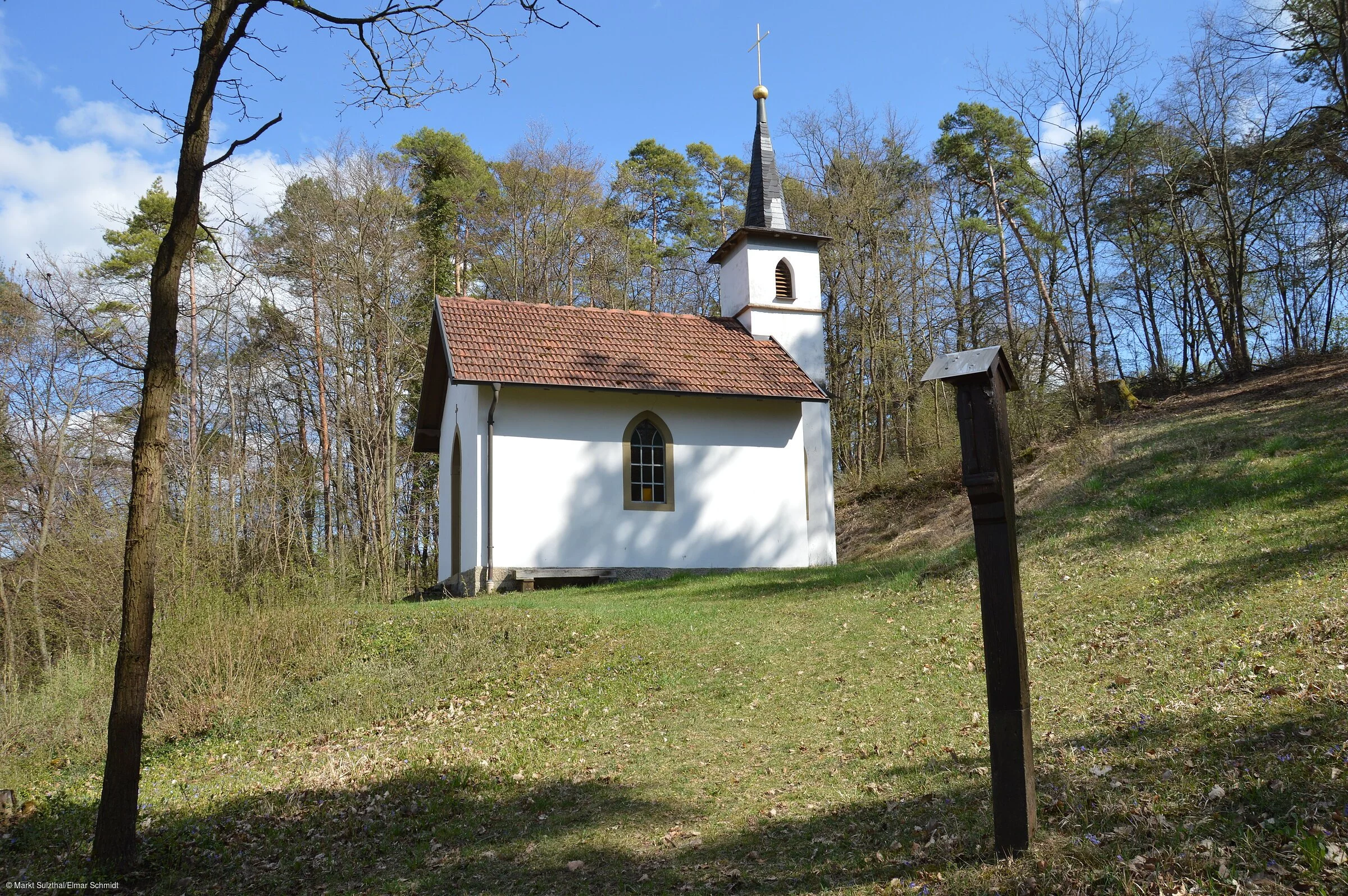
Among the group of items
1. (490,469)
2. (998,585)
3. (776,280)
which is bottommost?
(998,585)

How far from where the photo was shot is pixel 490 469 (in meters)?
17.9

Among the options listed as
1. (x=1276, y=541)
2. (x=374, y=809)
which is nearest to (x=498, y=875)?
(x=374, y=809)

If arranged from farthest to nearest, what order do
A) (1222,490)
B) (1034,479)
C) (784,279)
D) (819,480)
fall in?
(784,279) → (819,480) → (1034,479) → (1222,490)

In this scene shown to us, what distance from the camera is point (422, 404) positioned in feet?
72.8

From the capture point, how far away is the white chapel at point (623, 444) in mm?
18016

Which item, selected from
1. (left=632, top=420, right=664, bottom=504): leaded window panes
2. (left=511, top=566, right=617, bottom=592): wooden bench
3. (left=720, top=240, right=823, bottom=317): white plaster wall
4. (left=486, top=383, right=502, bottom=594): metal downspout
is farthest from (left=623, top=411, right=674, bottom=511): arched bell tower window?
(left=720, top=240, right=823, bottom=317): white plaster wall

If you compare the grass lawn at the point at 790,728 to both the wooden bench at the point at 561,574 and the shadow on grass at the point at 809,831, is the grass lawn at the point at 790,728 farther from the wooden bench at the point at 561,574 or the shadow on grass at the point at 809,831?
the wooden bench at the point at 561,574

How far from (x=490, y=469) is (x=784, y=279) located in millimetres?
8964

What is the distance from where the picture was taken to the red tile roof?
18156mm

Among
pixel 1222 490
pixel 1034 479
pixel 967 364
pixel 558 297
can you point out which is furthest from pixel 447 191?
pixel 967 364

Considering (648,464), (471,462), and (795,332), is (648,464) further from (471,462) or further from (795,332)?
(795,332)

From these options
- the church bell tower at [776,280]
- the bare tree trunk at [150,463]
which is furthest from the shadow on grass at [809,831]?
the church bell tower at [776,280]

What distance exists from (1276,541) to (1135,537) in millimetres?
1896

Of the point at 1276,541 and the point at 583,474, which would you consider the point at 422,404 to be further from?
the point at 1276,541
